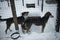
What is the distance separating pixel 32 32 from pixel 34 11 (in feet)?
0.70

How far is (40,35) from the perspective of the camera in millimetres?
1397

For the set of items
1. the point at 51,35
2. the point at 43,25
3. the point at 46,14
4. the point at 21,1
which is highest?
the point at 21,1

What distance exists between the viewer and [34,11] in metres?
1.37

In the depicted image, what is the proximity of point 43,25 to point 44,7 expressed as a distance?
0.59 ft

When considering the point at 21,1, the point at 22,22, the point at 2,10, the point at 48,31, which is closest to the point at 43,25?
the point at 48,31

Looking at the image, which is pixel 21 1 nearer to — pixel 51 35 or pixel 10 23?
pixel 10 23

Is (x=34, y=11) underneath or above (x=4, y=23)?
above

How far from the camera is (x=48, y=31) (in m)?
1.40

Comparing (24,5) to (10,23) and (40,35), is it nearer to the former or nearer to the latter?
(10,23)

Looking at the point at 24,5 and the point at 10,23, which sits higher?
the point at 24,5

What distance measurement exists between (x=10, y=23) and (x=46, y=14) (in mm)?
371

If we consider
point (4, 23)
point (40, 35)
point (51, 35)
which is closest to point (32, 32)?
point (40, 35)

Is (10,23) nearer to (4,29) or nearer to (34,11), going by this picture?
(4,29)

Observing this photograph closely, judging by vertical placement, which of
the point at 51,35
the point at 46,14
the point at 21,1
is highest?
the point at 21,1
